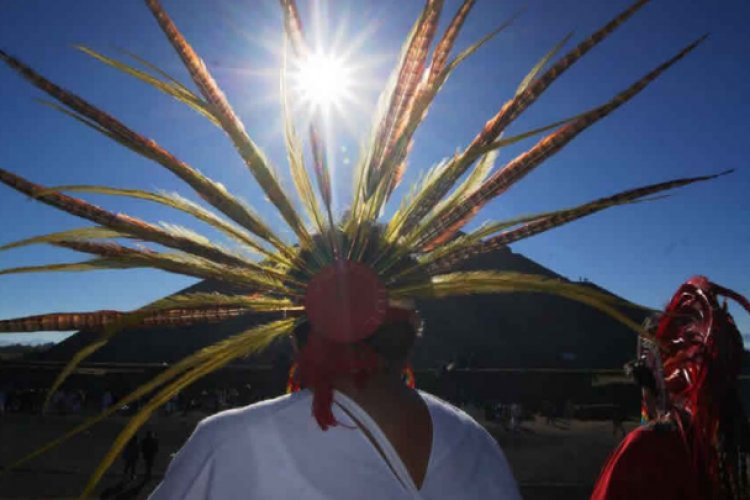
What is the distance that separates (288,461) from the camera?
1.41 meters

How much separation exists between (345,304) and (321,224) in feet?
0.92

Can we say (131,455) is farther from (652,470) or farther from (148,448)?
(652,470)

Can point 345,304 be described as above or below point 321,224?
below

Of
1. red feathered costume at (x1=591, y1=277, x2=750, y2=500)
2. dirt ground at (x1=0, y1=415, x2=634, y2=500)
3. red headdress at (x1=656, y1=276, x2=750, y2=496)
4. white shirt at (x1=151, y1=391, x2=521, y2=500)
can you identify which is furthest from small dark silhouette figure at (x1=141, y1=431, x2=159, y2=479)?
white shirt at (x1=151, y1=391, x2=521, y2=500)

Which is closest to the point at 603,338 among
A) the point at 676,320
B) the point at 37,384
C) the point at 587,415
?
the point at 587,415

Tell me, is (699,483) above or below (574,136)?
below

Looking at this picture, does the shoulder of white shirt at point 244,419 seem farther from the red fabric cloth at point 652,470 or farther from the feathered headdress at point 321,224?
the red fabric cloth at point 652,470

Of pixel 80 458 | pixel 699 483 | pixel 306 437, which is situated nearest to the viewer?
pixel 306 437

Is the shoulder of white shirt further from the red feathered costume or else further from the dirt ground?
the dirt ground

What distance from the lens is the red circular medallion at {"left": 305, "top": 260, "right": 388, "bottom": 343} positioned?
1.50 m

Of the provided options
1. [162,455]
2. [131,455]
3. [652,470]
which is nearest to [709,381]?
[652,470]

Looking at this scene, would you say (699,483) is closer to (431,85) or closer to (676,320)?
(676,320)

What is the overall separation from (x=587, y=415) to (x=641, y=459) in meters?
22.7

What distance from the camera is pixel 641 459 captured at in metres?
2.32
